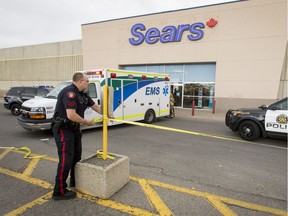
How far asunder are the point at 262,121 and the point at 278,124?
1.49ft

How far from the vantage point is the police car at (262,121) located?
655 centimetres

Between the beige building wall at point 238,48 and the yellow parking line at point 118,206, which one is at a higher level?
the beige building wall at point 238,48

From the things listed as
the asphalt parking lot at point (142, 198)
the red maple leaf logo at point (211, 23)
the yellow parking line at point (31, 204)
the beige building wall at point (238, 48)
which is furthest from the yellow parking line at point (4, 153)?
the red maple leaf logo at point (211, 23)

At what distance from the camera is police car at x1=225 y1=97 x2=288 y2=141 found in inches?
258

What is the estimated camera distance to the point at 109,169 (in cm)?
325

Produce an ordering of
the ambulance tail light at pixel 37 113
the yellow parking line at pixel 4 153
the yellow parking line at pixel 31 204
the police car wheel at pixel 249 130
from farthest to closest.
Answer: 1. the police car wheel at pixel 249 130
2. the ambulance tail light at pixel 37 113
3. the yellow parking line at pixel 4 153
4. the yellow parking line at pixel 31 204

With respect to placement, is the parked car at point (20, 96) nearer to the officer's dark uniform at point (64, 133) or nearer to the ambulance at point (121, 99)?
the ambulance at point (121, 99)

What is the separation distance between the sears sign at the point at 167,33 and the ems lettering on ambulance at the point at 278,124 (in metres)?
11.1

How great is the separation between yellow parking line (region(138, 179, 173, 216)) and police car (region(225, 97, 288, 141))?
484 centimetres

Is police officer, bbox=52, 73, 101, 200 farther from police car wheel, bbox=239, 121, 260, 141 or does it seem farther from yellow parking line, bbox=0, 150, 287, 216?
police car wheel, bbox=239, 121, 260, 141

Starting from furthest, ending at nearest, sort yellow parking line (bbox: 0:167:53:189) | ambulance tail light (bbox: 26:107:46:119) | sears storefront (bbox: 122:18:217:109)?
1. sears storefront (bbox: 122:18:217:109)
2. ambulance tail light (bbox: 26:107:46:119)
3. yellow parking line (bbox: 0:167:53:189)

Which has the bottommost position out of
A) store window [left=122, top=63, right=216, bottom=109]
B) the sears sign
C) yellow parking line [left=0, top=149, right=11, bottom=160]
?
yellow parking line [left=0, top=149, right=11, bottom=160]

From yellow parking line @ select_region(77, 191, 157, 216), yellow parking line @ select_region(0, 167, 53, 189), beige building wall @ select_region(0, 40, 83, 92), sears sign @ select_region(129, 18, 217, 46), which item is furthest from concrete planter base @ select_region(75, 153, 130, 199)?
beige building wall @ select_region(0, 40, 83, 92)

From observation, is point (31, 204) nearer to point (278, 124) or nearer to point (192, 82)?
point (278, 124)
